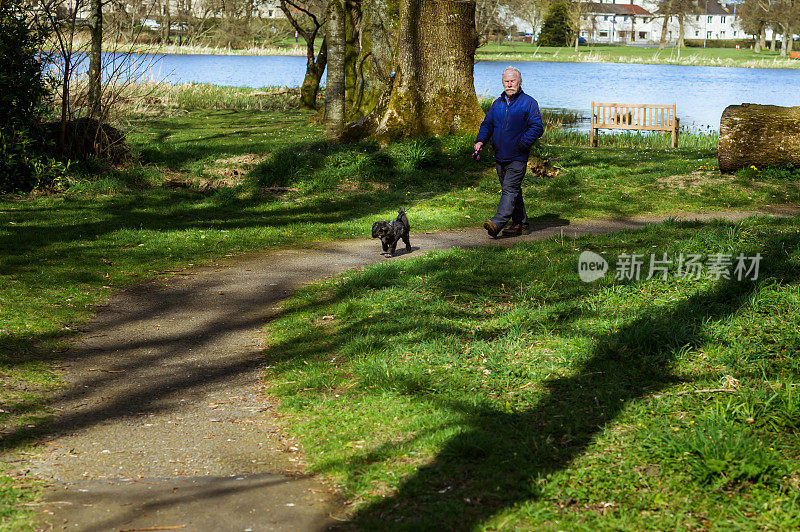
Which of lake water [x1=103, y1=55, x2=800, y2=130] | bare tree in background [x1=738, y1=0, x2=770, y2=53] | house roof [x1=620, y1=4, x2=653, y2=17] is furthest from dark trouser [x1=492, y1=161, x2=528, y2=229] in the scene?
house roof [x1=620, y1=4, x2=653, y2=17]

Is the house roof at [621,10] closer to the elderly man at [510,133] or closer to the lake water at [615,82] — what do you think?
the lake water at [615,82]

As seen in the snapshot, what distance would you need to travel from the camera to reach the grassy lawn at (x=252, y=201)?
8.97 meters

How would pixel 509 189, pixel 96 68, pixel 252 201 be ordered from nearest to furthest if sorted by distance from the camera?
pixel 509 189
pixel 252 201
pixel 96 68

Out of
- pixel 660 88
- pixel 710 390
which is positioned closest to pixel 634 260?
pixel 710 390

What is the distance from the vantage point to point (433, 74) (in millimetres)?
16297

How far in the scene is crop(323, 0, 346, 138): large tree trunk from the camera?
1862 cm

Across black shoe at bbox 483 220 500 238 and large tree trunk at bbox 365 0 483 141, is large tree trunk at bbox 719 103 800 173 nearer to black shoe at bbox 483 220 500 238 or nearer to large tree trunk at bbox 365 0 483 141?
large tree trunk at bbox 365 0 483 141

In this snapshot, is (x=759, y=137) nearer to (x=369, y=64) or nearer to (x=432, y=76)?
(x=432, y=76)

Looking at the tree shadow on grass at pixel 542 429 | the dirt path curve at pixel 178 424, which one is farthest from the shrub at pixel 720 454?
the dirt path curve at pixel 178 424

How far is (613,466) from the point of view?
4445mm

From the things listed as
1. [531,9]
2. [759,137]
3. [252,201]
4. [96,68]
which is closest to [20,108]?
[96,68]

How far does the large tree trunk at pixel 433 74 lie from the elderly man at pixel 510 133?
631cm

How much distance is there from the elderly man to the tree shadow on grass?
3.79m

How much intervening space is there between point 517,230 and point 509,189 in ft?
2.57
